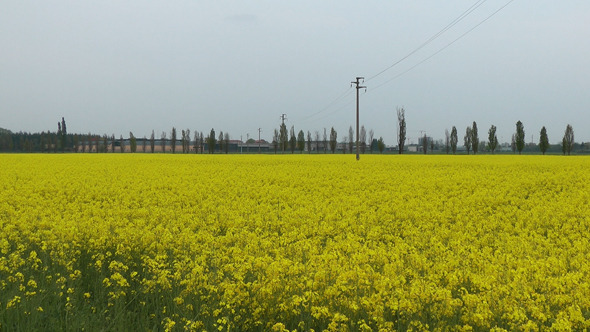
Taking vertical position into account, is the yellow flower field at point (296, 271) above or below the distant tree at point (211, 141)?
Result: below

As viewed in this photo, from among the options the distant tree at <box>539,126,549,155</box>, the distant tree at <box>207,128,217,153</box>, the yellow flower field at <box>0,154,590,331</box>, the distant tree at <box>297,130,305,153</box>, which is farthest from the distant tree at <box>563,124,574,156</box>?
the yellow flower field at <box>0,154,590,331</box>

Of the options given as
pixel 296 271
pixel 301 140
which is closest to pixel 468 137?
pixel 301 140

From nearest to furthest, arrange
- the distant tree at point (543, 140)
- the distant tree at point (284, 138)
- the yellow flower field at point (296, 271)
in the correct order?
the yellow flower field at point (296, 271) < the distant tree at point (543, 140) < the distant tree at point (284, 138)

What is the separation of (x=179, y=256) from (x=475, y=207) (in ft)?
27.2

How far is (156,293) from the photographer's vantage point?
5199 mm

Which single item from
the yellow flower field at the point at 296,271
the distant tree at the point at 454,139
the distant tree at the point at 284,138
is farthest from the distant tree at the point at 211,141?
the yellow flower field at the point at 296,271

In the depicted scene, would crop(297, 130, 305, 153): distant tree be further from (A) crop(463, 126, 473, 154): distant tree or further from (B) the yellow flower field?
(B) the yellow flower field

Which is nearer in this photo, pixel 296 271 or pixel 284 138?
pixel 296 271

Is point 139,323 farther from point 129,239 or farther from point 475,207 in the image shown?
point 475,207

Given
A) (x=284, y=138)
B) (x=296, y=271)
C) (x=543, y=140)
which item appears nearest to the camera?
(x=296, y=271)

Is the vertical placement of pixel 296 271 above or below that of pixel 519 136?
below

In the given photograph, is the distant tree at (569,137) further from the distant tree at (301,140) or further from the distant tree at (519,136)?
the distant tree at (301,140)

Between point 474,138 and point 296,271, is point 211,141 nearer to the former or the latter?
point 474,138

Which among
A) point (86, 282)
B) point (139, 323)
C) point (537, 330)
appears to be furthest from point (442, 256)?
point (86, 282)
